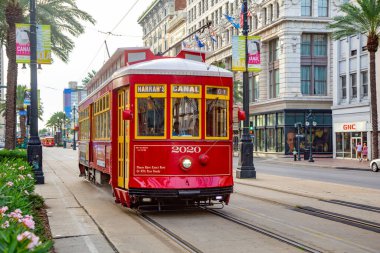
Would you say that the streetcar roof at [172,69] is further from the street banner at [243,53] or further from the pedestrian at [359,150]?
the pedestrian at [359,150]

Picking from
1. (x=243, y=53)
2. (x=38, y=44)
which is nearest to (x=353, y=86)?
(x=243, y=53)

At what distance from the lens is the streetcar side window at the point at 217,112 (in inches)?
467

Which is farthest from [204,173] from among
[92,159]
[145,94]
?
[92,159]

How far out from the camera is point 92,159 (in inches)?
715

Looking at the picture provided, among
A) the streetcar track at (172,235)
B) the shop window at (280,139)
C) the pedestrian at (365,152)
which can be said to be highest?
the shop window at (280,139)

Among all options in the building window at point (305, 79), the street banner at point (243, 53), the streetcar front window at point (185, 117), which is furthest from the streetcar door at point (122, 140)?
the building window at point (305, 79)

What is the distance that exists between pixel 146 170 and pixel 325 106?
49522mm

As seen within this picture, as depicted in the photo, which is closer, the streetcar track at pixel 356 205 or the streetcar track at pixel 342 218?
the streetcar track at pixel 342 218

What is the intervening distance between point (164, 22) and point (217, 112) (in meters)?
87.6

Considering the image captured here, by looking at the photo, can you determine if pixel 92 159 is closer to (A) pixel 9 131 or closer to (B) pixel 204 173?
(B) pixel 204 173

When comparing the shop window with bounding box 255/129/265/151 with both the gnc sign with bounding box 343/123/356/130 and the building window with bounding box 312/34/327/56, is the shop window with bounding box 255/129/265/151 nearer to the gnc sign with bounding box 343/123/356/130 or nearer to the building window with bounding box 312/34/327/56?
the building window with bounding box 312/34/327/56

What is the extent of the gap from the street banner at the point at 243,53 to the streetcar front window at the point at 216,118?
34.4 ft

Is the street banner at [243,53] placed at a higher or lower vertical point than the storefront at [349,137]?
Result: higher

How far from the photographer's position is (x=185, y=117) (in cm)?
1173
